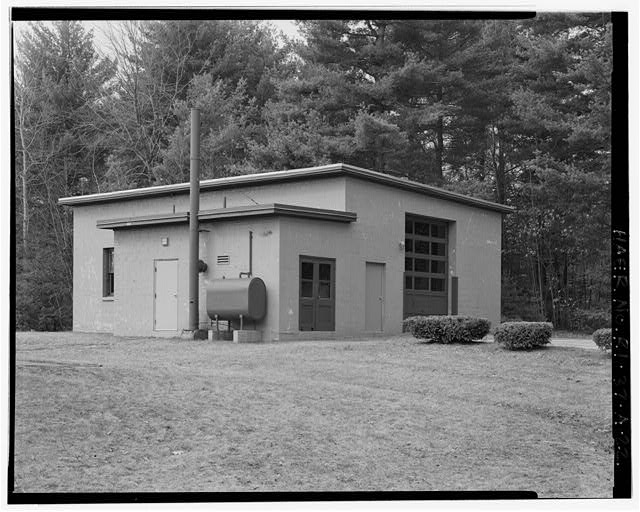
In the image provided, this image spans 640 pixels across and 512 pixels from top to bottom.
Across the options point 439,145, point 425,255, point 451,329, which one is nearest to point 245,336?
point 451,329

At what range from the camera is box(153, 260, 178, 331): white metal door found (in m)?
19.1

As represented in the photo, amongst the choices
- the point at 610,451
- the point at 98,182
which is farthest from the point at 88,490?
the point at 98,182

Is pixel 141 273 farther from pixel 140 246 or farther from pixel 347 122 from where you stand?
pixel 347 122

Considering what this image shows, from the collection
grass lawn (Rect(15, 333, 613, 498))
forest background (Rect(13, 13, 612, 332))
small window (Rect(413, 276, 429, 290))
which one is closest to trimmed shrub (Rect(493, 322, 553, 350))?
grass lawn (Rect(15, 333, 613, 498))

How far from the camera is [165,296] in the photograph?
19.2 meters

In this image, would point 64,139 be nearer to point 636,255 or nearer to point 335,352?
point 335,352

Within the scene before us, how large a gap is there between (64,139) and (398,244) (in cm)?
1247

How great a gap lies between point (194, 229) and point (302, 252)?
2.27 meters

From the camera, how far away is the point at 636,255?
19.4ft

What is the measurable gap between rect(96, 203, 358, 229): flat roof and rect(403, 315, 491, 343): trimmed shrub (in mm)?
3709

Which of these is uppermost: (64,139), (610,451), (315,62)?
(315,62)

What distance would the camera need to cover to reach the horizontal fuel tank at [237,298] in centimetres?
1711

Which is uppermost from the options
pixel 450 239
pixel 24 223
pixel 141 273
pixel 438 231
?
pixel 24 223

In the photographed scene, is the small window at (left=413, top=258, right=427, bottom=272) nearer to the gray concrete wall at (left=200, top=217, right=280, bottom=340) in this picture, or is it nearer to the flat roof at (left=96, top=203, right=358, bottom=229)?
the flat roof at (left=96, top=203, right=358, bottom=229)
